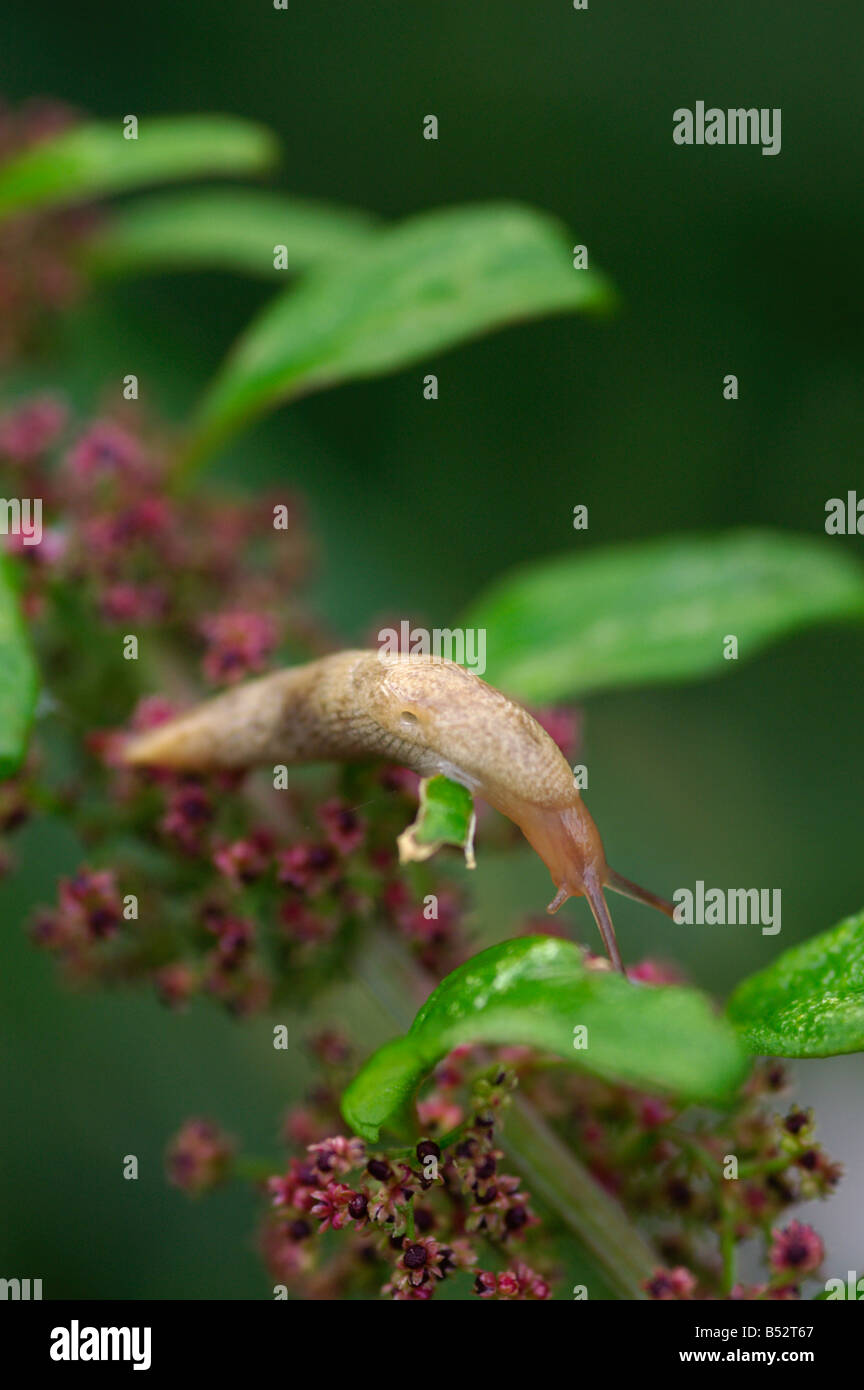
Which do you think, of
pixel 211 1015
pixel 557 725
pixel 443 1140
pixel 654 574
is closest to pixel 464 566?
pixel 211 1015

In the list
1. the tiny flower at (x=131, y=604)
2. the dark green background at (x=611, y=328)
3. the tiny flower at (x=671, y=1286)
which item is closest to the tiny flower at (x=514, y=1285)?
the tiny flower at (x=671, y=1286)

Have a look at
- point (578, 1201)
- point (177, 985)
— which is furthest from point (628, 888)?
point (177, 985)

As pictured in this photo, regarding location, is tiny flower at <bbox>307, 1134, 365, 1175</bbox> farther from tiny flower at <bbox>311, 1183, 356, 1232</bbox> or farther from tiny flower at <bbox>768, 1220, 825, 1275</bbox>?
tiny flower at <bbox>768, 1220, 825, 1275</bbox>

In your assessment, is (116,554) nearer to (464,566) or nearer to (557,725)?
(557,725)

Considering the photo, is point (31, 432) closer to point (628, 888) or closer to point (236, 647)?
point (236, 647)

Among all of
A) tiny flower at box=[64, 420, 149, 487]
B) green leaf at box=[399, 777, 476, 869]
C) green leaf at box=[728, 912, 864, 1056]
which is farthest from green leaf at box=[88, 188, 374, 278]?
green leaf at box=[728, 912, 864, 1056]

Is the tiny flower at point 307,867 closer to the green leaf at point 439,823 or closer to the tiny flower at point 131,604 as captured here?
the green leaf at point 439,823
